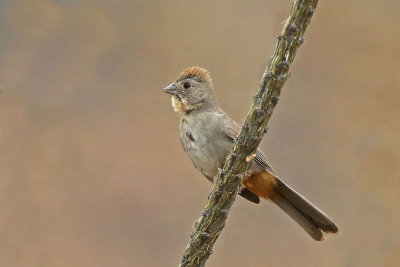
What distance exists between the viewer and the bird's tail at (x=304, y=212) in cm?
311

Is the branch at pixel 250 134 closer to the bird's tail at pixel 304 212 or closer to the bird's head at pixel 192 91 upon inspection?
the bird's tail at pixel 304 212

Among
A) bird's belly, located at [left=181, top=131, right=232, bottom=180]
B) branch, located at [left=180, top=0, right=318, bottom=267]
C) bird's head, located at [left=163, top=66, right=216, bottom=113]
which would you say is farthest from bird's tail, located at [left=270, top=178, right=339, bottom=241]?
branch, located at [left=180, top=0, right=318, bottom=267]

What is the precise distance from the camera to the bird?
324cm

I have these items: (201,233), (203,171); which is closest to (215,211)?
(201,233)

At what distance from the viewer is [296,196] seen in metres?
3.31

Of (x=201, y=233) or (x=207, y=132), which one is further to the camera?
(x=207, y=132)

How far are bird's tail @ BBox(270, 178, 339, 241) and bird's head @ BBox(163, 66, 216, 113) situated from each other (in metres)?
0.66

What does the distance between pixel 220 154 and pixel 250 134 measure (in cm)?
106

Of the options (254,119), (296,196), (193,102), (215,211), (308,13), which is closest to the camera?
(308,13)

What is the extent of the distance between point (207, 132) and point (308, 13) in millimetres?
1393

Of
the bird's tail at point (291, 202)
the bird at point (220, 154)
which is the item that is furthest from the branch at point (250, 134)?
the bird's tail at point (291, 202)

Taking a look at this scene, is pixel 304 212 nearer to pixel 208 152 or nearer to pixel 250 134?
pixel 208 152

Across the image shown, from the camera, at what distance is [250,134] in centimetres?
226

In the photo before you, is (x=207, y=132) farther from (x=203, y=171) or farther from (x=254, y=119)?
(x=254, y=119)
